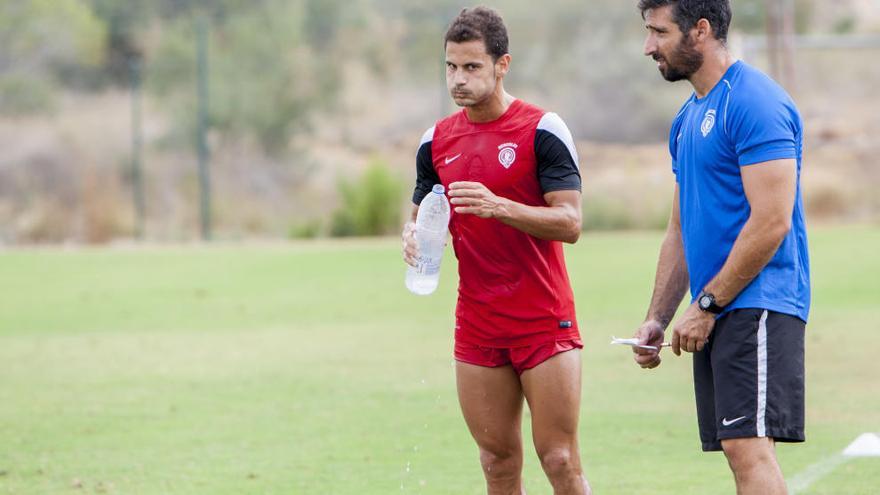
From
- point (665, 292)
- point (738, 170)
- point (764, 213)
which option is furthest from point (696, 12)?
point (665, 292)

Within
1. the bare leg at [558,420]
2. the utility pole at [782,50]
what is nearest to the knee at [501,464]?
the bare leg at [558,420]

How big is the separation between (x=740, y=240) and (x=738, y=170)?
27 centimetres

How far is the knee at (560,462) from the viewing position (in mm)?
5602

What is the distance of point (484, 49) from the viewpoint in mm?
5625

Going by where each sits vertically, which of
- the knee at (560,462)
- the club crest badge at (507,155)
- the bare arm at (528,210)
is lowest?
the knee at (560,462)

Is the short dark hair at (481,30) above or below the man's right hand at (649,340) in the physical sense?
above

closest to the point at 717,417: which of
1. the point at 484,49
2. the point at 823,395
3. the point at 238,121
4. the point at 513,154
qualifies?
the point at 513,154

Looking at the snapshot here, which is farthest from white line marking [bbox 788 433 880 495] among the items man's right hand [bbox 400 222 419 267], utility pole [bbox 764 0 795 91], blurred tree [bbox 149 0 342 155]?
utility pole [bbox 764 0 795 91]

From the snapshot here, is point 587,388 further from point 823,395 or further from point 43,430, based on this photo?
point 43,430

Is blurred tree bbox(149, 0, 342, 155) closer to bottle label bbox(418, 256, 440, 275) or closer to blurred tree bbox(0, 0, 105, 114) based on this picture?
blurred tree bbox(0, 0, 105, 114)

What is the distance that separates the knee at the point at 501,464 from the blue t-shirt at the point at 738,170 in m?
1.24

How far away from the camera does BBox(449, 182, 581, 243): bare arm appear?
17.5ft

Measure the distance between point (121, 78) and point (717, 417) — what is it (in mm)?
37321

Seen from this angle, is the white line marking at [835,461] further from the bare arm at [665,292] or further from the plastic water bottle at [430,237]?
the plastic water bottle at [430,237]
